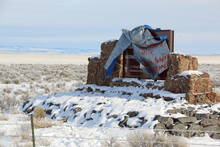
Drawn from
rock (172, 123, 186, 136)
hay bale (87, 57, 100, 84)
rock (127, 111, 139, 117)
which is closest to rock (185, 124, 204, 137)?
rock (172, 123, 186, 136)

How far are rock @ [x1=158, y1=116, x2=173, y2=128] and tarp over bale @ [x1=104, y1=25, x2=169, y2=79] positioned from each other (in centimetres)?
345

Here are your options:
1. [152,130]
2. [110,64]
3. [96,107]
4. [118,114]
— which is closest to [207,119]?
[152,130]

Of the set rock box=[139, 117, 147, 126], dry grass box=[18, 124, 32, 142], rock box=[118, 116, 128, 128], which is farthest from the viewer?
rock box=[118, 116, 128, 128]

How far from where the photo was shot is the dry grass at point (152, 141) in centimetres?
1056

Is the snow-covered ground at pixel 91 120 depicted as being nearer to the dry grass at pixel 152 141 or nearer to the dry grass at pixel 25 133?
the dry grass at pixel 25 133

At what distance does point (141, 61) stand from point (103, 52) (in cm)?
213

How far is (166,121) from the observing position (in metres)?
13.4

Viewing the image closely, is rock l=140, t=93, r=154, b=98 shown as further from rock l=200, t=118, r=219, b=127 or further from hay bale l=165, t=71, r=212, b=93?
rock l=200, t=118, r=219, b=127

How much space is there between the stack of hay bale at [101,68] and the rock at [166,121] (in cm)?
507

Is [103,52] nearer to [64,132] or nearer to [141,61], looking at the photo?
[141,61]

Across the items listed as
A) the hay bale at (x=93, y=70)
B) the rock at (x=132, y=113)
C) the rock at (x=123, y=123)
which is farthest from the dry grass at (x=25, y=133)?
the hay bale at (x=93, y=70)

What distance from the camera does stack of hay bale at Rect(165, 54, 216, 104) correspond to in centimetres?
1516

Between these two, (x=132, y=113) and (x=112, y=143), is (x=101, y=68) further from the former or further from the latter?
(x=112, y=143)

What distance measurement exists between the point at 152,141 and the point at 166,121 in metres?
2.77
